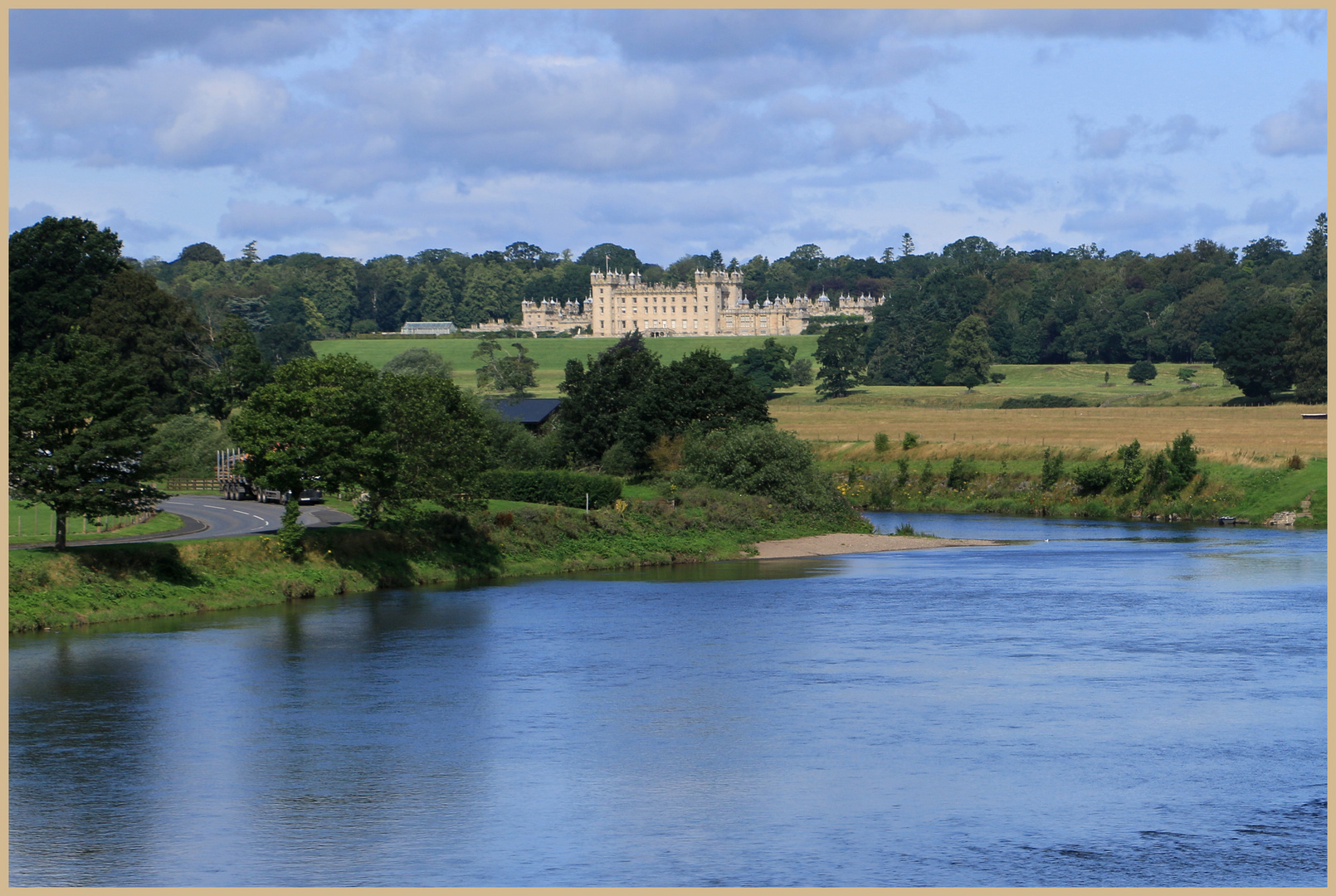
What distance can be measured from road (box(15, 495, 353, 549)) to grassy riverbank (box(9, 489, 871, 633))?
228 centimetres

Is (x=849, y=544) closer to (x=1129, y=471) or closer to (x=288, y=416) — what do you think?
(x=1129, y=471)

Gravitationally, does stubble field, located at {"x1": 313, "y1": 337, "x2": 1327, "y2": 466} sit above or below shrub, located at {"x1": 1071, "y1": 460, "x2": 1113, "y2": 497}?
above

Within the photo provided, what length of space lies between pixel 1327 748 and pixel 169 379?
8384cm

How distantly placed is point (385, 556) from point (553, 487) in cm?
1606

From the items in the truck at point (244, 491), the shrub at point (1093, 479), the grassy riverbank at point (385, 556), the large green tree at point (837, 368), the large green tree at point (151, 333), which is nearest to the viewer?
the grassy riverbank at point (385, 556)

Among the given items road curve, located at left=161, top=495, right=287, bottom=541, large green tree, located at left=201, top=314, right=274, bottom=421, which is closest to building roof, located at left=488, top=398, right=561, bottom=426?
large green tree, located at left=201, top=314, right=274, bottom=421

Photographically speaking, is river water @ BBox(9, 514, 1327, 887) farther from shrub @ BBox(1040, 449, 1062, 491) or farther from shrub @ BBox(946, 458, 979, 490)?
shrub @ BBox(946, 458, 979, 490)

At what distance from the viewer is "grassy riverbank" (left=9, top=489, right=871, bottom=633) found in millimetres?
43750

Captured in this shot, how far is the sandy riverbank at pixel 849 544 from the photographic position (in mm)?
66562

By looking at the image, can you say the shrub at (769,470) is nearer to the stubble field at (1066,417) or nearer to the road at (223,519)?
the road at (223,519)

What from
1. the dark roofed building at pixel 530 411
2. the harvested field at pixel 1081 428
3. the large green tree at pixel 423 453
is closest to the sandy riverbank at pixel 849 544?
the large green tree at pixel 423 453

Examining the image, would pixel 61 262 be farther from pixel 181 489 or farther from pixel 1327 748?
pixel 1327 748

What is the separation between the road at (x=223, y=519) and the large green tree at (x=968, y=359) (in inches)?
5358

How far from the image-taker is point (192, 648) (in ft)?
131
